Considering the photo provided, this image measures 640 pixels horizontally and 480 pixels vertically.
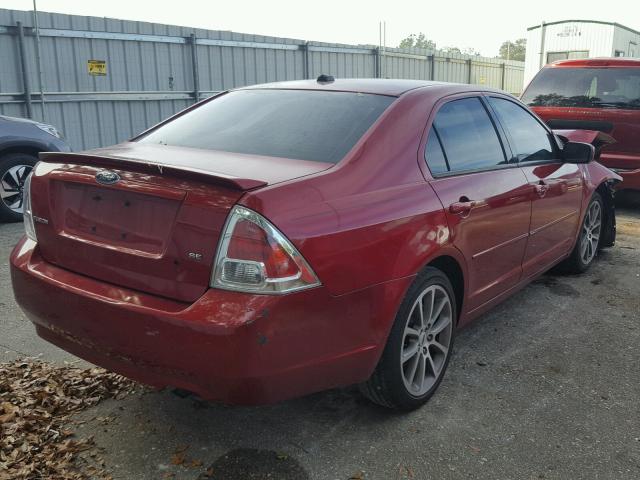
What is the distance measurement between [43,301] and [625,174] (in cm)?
672

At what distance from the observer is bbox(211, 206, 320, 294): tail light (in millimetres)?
2285

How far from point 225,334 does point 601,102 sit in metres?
6.83

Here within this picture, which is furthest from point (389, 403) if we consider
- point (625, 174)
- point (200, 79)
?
point (200, 79)

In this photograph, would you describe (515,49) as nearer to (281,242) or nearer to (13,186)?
(13,186)

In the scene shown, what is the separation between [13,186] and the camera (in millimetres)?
7145

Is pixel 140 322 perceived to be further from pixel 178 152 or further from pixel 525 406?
pixel 525 406

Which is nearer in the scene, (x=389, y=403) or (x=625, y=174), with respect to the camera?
(x=389, y=403)

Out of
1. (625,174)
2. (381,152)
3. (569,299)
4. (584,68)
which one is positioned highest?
(584,68)

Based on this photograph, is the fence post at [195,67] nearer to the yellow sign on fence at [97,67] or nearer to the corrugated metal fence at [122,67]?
the corrugated metal fence at [122,67]

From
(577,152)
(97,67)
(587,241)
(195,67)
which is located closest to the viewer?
(577,152)

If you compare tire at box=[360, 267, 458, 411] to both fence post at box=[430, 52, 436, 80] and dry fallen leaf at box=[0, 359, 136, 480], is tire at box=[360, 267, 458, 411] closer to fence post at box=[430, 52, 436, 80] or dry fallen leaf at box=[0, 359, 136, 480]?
dry fallen leaf at box=[0, 359, 136, 480]

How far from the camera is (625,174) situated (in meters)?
7.40

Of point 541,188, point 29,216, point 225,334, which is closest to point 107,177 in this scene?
point 29,216

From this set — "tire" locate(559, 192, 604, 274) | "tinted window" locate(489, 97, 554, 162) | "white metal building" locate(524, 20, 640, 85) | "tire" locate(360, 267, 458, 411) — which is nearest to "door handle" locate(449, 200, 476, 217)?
"tire" locate(360, 267, 458, 411)
